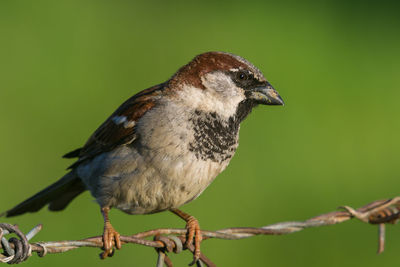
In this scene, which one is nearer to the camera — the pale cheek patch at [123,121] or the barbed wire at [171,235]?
the barbed wire at [171,235]

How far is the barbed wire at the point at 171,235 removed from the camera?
6.51 ft

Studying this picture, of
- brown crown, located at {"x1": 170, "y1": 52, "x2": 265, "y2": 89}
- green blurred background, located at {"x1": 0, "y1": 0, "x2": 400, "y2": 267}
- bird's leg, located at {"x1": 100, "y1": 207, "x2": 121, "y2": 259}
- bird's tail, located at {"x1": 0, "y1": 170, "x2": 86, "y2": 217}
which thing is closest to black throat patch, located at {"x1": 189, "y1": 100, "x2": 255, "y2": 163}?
brown crown, located at {"x1": 170, "y1": 52, "x2": 265, "y2": 89}

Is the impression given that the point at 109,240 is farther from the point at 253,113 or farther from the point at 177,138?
the point at 253,113

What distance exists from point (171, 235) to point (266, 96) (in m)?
0.76

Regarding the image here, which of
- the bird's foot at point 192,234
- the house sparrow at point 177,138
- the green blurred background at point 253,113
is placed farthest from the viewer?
the green blurred background at point 253,113

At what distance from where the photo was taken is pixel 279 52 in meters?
5.80

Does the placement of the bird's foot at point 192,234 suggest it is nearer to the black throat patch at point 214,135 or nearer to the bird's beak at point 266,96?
the black throat patch at point 214,135

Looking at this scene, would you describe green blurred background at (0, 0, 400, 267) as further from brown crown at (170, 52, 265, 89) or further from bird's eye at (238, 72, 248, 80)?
bird's eye at (238, 72, 248, 80)

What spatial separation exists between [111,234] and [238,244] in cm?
144

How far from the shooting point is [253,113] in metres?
5.02

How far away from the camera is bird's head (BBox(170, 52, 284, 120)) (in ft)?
9.65

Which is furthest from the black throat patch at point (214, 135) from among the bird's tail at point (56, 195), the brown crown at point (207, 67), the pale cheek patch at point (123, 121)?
the bird's tail at point (56, 195)

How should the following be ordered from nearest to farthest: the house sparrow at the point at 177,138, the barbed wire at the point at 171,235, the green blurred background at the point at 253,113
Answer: the barbed wire at the point at 171,235
the house sparrow at the point at 177,138
the green blurred background at the point at 253,113

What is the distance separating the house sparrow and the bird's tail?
0.93ft
